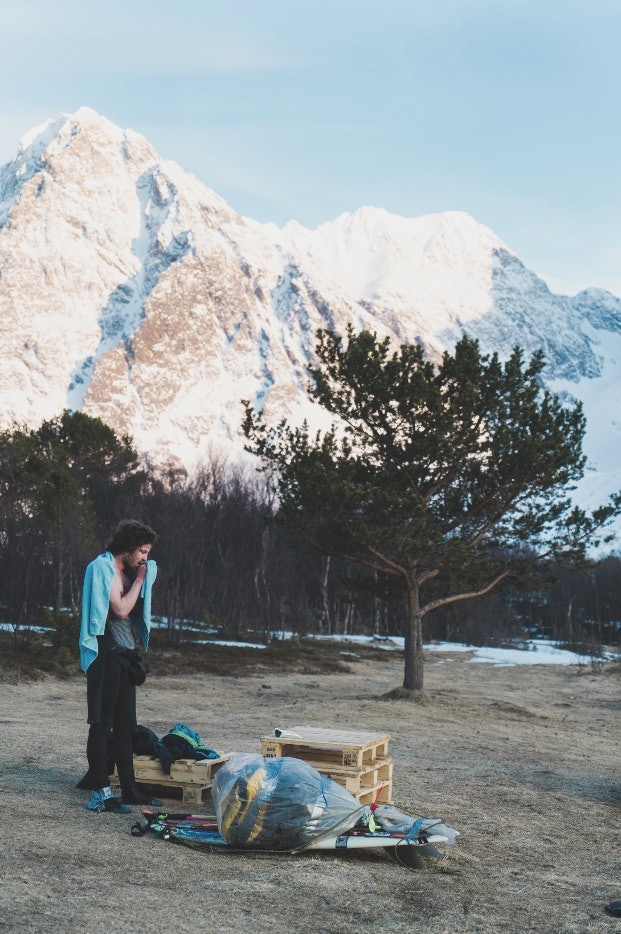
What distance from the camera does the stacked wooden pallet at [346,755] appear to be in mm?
7477

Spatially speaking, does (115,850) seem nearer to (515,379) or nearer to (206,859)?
(206,859)

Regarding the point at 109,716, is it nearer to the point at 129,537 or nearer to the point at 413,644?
the point at 129,537

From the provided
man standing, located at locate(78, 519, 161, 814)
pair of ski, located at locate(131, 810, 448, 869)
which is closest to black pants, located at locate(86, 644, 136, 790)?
man standing, located at locate(78, 519, 161, 814)

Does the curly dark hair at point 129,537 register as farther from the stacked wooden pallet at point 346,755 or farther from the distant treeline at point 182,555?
the distant treeline at point 182,555

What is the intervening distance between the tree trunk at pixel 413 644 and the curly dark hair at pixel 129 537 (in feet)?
43.7

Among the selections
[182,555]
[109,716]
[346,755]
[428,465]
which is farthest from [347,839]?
[182,555]

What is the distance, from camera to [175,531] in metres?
34.8

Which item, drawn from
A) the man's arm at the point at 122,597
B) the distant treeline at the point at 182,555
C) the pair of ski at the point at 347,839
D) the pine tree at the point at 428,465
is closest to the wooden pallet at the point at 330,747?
the pair of ski at the point at 347,839

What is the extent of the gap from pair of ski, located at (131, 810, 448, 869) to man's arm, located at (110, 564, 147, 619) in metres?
1.53

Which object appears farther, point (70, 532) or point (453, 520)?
point (70, 532)

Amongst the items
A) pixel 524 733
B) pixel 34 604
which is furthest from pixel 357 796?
pixel 34 604

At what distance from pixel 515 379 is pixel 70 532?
15.9 meters

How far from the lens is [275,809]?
6.10 metres

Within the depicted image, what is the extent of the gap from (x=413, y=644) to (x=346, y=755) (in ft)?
41.2
